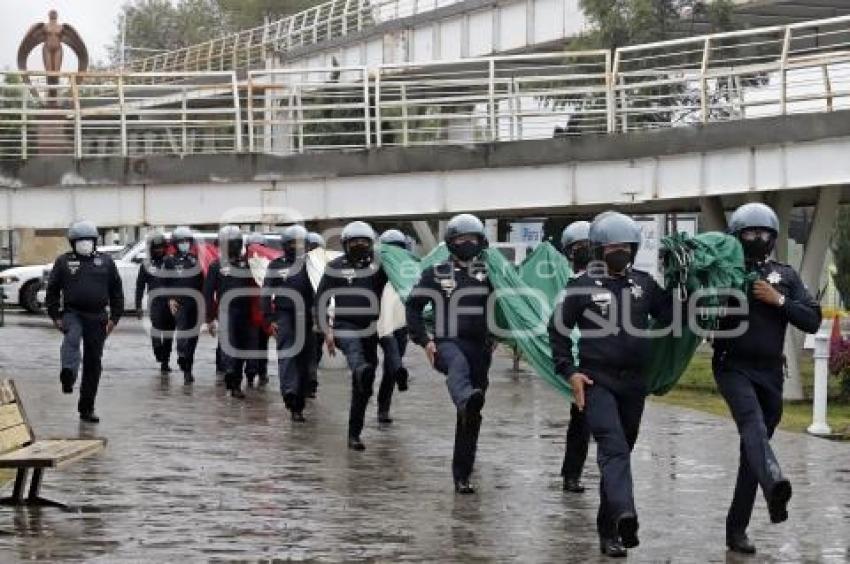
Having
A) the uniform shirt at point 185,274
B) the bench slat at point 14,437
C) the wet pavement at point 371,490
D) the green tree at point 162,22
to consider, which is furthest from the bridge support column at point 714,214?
the green tree at point 162,22

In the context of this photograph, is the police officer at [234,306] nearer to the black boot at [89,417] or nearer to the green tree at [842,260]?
the black boot at [89,417]

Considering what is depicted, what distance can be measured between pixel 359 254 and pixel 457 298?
310cm

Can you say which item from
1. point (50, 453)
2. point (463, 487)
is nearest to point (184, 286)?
point (463, 487)

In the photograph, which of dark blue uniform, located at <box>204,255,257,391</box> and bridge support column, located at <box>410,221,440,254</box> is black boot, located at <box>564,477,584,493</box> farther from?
bridge support column, located at <box>410,221,440,254</box>

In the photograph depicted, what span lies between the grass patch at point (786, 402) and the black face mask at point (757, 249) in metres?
8.85

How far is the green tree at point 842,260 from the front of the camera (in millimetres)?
42375

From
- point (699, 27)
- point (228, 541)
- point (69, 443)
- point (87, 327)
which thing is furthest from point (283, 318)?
point (699, 27)

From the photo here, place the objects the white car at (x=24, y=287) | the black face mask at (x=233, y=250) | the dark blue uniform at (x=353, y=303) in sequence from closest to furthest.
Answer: the dark blue uniform at (x=353, y=303) < the black face mask at (x=233, y=250) < the white car at (x=24, y=287)

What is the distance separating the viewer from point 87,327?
18.2 m

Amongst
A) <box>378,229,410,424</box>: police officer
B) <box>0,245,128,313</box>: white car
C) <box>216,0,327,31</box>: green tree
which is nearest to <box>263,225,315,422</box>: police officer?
<box>378,229,410,424</box>: police officer

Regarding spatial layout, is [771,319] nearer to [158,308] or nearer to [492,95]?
[158,308]

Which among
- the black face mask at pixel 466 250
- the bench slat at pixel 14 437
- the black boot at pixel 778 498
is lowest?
the black boot at pixel 778 498

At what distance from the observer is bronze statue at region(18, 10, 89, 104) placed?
43344 millimetres

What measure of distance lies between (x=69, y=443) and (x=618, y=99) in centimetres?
1703
